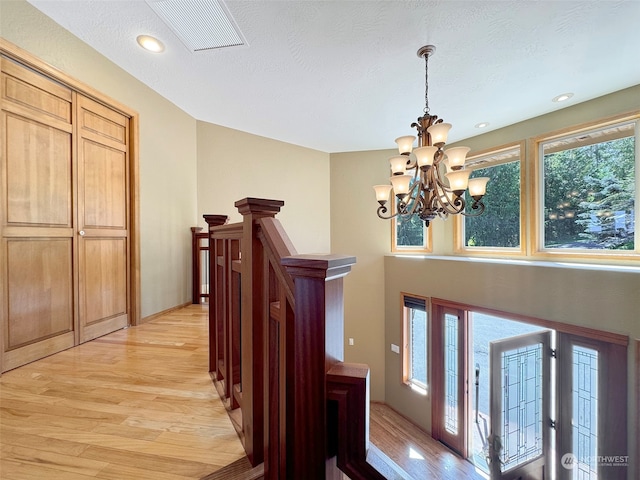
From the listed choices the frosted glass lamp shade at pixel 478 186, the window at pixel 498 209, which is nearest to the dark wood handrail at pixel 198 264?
the frosted glass lamp shade at pixel 478 186

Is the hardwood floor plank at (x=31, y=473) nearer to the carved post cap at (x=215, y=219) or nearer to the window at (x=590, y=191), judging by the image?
the carved post cap at (x=215, y=219)

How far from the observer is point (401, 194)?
241 cm

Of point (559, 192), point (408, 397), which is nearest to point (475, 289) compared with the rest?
point (559, 192)

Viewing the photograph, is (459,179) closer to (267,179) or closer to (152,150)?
(152,150)

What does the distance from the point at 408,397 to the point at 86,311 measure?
472 cm

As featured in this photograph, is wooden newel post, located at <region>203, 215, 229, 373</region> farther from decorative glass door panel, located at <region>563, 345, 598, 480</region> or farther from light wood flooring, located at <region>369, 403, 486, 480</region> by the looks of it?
decorative glass door panel, located at <region>563, 345, 598, 480</region>

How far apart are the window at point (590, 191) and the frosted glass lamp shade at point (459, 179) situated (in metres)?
2.15

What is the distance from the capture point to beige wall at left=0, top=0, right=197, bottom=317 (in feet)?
6.36

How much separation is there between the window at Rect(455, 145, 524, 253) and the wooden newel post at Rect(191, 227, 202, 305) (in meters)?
3.98

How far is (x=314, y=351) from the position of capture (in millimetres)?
642

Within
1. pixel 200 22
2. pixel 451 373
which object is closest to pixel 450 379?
pixel 451 373

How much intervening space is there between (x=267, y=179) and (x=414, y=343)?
12.4 feet

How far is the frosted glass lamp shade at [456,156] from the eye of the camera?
2188 millimetres

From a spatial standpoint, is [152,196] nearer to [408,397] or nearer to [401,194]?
[401,194]
